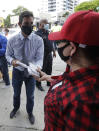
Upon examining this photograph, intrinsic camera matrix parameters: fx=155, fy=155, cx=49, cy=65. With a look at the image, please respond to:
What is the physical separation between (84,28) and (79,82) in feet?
0.94

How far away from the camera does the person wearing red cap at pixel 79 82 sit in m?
0.72

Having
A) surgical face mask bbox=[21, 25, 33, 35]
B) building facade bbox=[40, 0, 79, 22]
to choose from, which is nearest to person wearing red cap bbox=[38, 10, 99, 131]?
surgical face mask bbox=[21, 25, 33, 35]

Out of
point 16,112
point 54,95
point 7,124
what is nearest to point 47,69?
point 16,112

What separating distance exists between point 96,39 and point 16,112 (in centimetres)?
252

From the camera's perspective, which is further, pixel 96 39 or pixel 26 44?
pixel 26 44

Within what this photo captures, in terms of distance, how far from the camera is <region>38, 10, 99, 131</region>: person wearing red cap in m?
0.72

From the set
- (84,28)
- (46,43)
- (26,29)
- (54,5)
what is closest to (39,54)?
(26,29)

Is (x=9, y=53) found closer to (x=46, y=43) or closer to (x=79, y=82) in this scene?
(x=46, y=43)

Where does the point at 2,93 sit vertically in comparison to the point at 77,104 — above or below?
below

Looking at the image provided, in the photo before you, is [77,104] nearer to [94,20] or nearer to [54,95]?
[54,95]

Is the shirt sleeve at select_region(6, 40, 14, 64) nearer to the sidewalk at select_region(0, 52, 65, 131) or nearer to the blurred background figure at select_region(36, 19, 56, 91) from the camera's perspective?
the sidewalk at select_region(0, 52, 65, 131)

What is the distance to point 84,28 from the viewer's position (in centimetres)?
82

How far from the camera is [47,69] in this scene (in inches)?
164

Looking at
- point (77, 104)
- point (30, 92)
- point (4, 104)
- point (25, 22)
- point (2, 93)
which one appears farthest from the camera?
point (2, 93)
